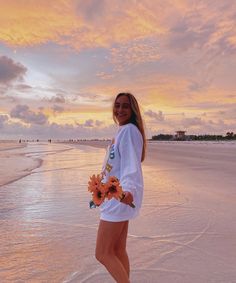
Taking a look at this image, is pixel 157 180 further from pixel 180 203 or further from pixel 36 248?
pixel 36 248

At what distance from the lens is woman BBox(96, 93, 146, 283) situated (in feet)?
9.48

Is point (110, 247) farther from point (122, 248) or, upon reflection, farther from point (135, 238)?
point (135, 238)

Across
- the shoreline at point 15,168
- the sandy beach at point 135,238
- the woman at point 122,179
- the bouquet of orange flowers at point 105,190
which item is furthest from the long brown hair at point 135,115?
the shoreline at point 15,168

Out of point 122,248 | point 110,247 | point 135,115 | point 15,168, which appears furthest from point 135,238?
point 15,168

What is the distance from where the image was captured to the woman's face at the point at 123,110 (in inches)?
125

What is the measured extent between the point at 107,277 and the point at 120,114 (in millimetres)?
1916

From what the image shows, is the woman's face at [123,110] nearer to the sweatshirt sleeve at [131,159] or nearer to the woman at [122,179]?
the woman at [122,179]

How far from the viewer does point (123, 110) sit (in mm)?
3189

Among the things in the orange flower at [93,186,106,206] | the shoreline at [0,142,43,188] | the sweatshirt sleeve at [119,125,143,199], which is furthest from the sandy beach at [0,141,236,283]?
the shoreline at [0,142,43,188]

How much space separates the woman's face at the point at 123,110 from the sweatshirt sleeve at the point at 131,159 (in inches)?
6.7

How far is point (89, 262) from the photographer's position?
4.50m

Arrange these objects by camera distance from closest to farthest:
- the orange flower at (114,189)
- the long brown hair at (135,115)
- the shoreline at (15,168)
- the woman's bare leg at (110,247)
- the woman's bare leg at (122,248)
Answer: the orange flower at (114,189), the woman's bare leg at (110,247), the long brown hair at (135,115), the woman's bare leg at (122,248), the shoreline at (15,168)

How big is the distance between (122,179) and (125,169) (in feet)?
0.28

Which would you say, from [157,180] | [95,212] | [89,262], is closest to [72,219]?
[95,212]
